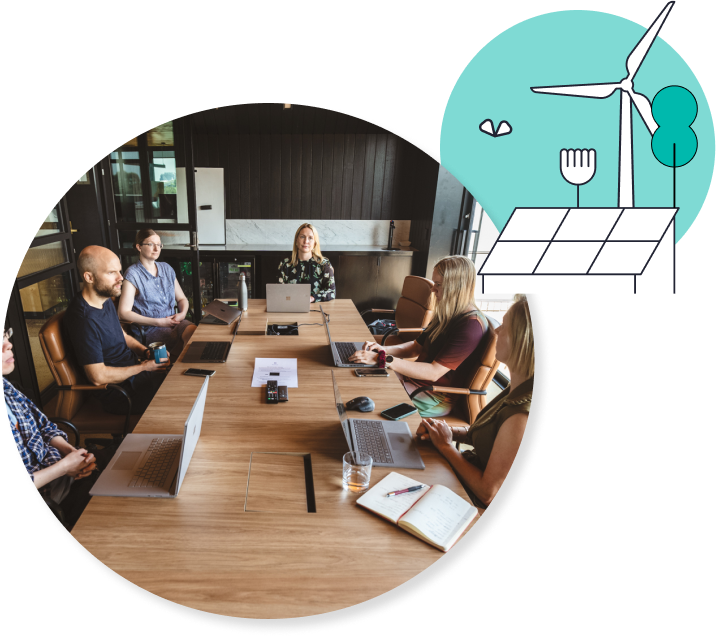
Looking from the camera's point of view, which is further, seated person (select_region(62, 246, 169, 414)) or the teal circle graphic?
seated person (select_region(62, 246, 169, 414))

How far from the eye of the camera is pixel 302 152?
1540 millimetres

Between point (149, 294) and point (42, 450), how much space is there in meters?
0.60

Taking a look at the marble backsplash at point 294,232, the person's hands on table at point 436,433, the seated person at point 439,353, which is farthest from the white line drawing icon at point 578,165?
the person's hands on table at point 436,433

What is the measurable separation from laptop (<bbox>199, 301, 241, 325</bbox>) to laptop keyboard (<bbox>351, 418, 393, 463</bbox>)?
2.56 feet

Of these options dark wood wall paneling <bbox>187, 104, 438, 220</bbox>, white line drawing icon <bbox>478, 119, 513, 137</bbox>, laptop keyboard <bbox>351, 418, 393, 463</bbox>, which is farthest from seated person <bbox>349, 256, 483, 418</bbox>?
white line drawing icon <bbox>478, 119, 513, 137</bbox>

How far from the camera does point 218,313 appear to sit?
1.85 metres

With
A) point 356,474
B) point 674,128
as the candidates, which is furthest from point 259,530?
point 674,128

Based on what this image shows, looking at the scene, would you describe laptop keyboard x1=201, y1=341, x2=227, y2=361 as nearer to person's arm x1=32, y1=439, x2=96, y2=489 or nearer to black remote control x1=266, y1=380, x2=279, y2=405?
black remote control x1=266, y1=380, x2=279, y2=405

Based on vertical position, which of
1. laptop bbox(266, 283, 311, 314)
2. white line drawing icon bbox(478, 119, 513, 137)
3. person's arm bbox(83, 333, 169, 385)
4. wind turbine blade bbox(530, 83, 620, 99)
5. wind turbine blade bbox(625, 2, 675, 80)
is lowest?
person's arm bbox(83, 333, 169, 385)

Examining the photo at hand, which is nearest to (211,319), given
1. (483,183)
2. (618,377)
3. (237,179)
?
(237,179)

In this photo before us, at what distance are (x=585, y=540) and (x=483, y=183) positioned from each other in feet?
4.15

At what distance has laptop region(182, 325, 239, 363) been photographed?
2064 mm

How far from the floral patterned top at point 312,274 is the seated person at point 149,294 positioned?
50cm

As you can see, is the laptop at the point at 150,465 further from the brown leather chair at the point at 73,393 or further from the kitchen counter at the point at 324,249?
the kitchen counter at the point at 324,249
